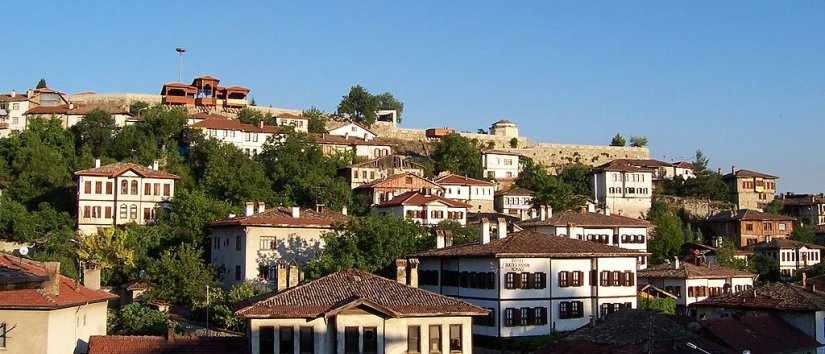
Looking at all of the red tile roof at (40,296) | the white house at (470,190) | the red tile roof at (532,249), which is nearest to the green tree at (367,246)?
the red tile roof at (532,249)

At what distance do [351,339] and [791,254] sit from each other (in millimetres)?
64363

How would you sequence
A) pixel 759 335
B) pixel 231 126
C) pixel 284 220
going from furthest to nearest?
pixel 231 126
pixel 284 220
pixel 759 335

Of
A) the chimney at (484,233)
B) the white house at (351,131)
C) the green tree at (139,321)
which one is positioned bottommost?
the green tree at (139,321)

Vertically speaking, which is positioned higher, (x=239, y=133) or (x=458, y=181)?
(x=239, y=133)

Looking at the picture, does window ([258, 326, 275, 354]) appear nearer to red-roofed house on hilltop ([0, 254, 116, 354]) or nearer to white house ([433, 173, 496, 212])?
red-roofed house on hilltop ([0, 254, 116, 354])

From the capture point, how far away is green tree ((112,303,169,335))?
4634cm

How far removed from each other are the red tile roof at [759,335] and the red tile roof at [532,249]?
30.3 feet

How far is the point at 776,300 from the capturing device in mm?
45062

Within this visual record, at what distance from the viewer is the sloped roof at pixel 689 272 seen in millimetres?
64375

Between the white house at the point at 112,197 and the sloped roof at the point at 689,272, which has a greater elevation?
the white house at the point at 112,197

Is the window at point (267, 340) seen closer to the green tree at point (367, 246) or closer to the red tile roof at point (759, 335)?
the red tile roof at point (759, 335)

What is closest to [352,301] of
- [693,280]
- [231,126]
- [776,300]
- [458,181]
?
[776,300]

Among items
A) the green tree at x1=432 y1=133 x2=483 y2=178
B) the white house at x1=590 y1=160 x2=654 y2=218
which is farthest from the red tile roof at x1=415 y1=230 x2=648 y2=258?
the white house at x1=590 y1=160 x2=654 y2=218

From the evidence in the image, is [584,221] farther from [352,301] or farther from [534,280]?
[352,301]
